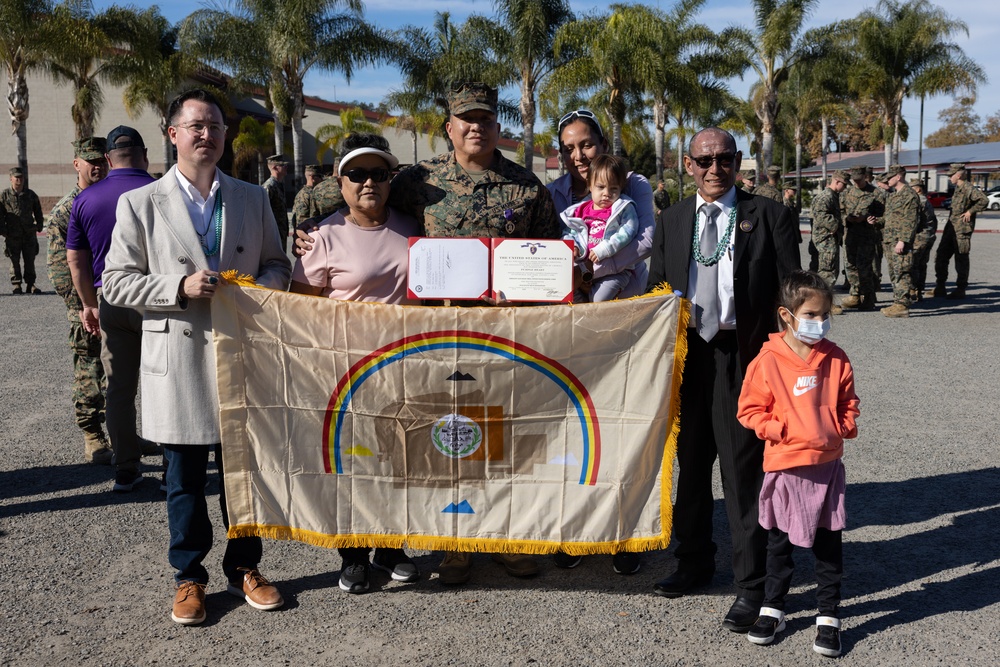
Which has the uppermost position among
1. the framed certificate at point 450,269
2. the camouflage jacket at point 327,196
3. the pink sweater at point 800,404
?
the camouflage jacket at point 327,196

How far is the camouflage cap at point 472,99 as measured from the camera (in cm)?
400

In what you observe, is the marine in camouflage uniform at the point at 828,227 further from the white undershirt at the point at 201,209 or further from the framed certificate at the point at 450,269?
the white undershirt at the point at 201,209

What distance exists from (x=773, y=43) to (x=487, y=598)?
3423 centimetres

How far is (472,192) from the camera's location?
4.05 metres

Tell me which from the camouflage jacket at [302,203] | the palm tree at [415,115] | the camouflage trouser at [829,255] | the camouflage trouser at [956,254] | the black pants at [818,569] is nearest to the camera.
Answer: the black pants at [818,569]

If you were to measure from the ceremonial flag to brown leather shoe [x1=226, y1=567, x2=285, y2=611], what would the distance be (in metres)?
0.19

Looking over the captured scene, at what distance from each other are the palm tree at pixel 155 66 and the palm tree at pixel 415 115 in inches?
344

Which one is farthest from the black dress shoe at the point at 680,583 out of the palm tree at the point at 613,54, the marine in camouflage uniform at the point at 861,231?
the palm tree at the point at 613,54

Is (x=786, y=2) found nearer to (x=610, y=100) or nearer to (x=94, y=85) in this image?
(x=610, y=100)

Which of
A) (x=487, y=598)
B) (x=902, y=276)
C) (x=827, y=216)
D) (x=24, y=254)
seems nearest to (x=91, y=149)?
(x=487, y=598)

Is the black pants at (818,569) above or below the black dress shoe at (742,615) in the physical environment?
above

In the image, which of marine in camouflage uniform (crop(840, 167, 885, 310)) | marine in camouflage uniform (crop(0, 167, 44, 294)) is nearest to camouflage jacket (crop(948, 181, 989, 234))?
marine in camouflage uniform (crop(840, 167, 885, 310))

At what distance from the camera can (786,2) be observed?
3362 centimetres

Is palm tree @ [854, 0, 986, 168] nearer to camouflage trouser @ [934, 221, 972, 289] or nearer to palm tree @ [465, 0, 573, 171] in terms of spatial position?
A: palm tree @ [465, 0, 573, 171]
